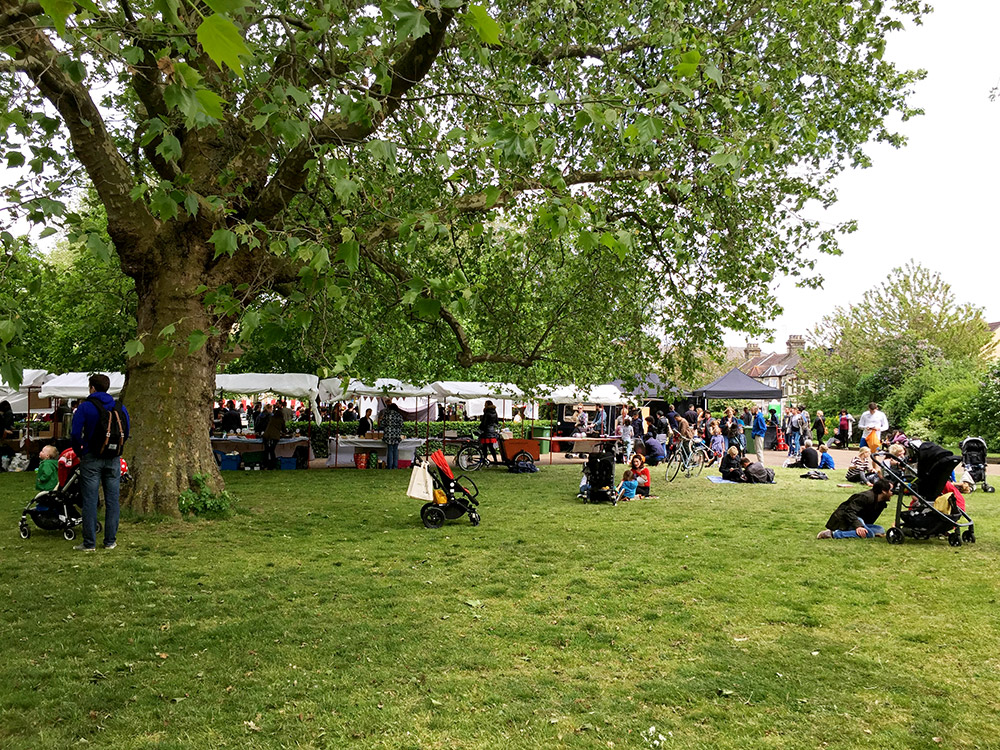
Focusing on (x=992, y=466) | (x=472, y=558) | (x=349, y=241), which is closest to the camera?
(x=349, y=241)

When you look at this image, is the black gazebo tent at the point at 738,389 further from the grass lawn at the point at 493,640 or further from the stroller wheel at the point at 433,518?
the stroller wheel at the point at 433,518

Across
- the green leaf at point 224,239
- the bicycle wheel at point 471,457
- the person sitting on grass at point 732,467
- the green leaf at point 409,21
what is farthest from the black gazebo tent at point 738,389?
the green leaf at point 409,21

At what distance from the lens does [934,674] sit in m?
4.90

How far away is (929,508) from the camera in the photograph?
955 cm

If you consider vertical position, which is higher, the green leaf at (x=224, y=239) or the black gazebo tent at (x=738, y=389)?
the green leaf at (x=224, y=239)

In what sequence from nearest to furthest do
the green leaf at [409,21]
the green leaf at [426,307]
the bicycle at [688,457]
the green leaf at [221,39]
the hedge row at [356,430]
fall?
1. the green leaf at [221,39]
2. the green leaf at [409,21]
3. the green leaf at [426,307]
4. the bicycle at [688,457]
5. the hedge row at [356,430]

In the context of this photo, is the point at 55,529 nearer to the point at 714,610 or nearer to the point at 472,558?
the point at 472,558

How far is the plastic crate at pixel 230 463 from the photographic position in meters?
20.2

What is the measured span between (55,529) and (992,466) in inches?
891

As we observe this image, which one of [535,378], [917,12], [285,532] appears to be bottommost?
[285,532]

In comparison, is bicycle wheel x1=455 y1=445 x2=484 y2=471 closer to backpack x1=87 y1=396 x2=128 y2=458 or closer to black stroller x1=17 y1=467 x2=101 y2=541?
black stroller x1=17 y1=467 x2=101 y2=541

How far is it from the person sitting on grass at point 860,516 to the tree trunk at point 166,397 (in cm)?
855

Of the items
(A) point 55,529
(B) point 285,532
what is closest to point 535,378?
(B) point 285,532

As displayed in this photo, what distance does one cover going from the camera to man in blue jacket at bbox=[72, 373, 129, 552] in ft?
27.3
